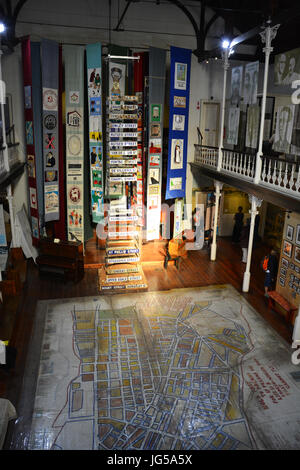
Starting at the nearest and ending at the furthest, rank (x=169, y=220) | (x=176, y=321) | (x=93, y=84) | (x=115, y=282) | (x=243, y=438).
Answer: (x=243, y=438), (x=176, y=321), (x=115, y=282), (x=93, y=84), (x=169, y=220)

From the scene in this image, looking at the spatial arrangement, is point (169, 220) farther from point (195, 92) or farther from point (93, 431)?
point (93, 431)

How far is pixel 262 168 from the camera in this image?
1139 cm

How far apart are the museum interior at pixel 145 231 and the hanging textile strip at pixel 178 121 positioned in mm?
61

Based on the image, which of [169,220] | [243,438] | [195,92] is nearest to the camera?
[243,438]

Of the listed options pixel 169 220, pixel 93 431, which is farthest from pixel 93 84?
pixel 93 431

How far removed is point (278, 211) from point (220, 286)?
537 cm

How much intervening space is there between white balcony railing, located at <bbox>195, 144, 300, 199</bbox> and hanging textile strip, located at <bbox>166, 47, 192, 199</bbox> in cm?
93

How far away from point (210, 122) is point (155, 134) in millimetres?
3169

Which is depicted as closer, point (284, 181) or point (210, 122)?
point (284, 181)

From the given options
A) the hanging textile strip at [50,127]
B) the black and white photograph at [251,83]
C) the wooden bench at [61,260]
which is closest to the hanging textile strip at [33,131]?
the hanging textile strip at [50,127]

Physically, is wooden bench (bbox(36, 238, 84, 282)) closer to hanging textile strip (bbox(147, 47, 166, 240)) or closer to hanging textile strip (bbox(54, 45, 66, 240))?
hanging textile strip (bbox(54, 45, 66, 240))

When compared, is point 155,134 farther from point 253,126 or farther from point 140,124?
point 253,126

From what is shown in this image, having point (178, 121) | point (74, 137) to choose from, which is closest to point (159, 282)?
point (74, 137)

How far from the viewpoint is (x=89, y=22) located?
13.5 m
